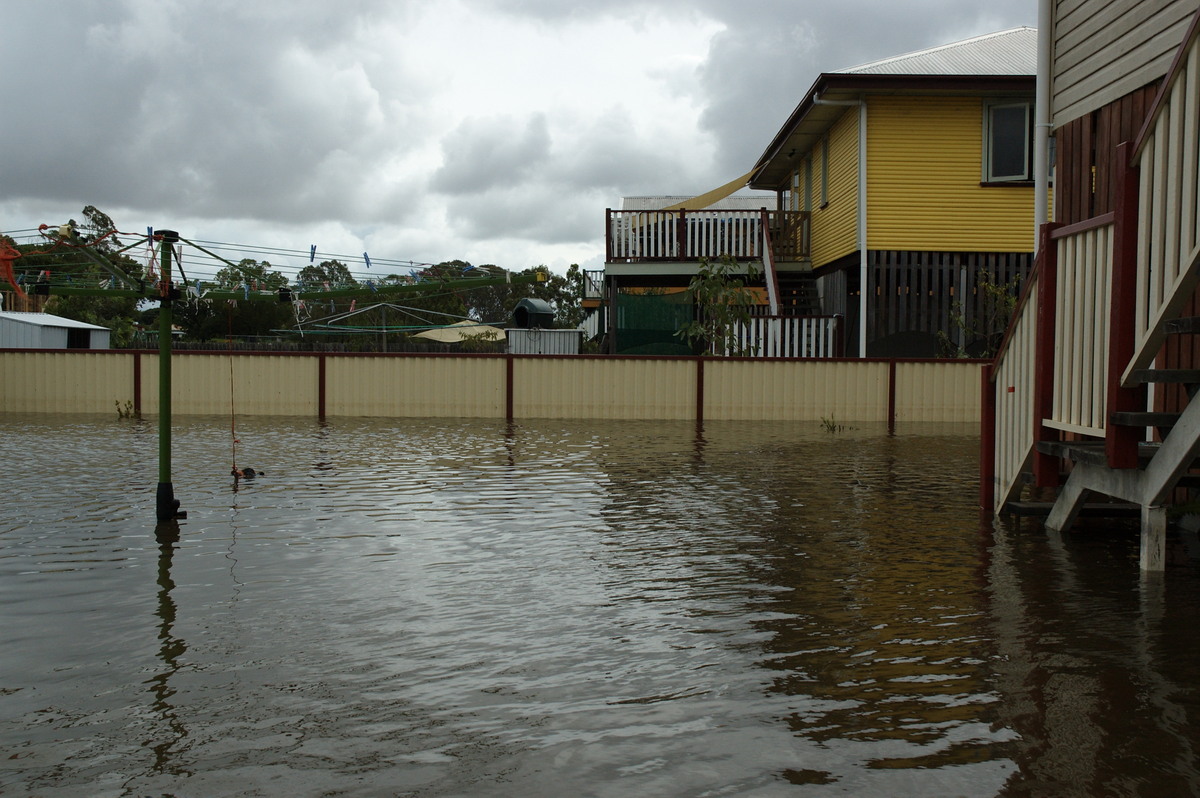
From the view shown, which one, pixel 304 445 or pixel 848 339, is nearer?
pixel 304 445

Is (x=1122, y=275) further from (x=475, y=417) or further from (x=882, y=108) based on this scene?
(x=882, y=108)

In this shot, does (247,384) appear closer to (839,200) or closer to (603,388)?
(603,388)

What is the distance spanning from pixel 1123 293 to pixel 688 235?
2074 cm

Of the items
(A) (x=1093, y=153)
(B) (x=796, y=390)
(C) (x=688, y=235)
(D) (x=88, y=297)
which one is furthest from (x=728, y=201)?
(A) (x=1093, y=153)

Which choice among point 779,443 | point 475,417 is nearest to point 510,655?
point 779,443

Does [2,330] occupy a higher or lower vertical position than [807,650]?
higher

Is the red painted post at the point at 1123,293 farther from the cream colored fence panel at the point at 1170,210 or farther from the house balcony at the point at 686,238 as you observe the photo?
the house balcony at the point at 686,238

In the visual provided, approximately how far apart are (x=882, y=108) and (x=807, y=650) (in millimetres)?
20292

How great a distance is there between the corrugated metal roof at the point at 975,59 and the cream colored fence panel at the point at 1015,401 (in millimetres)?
15021

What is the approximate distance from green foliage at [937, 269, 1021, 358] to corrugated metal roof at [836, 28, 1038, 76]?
4150 mm

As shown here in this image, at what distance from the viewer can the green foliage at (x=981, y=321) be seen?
74.5ft

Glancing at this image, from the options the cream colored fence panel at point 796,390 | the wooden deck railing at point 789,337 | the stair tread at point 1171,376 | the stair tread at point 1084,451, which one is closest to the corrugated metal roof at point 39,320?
the wooden deck railing at point 789,337

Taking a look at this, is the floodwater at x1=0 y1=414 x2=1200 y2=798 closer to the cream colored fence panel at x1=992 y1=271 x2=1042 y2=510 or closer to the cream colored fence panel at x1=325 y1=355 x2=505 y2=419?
the cream colored fence panel at x1=992 y1=271 x2=1042 y2=510

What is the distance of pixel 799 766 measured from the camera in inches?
142
